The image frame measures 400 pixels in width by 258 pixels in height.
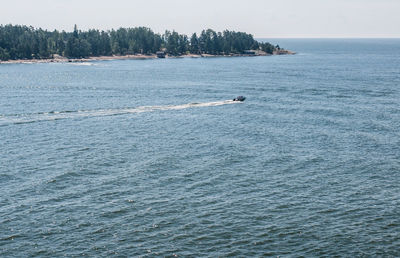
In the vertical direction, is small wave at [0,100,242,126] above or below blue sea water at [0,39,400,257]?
above

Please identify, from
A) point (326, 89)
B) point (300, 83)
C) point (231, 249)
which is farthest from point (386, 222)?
point (300, 83)

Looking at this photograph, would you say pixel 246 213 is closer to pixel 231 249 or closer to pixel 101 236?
pixel 231 249

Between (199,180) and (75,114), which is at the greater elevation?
(75,114)

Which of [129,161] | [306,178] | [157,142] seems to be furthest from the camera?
[157,142]

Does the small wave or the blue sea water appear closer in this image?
the blue sea water

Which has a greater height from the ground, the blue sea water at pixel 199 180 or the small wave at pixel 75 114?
the small wave at pixel 75 114

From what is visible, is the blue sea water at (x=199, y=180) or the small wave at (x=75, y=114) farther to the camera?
the small wave at (x=75, y=114)

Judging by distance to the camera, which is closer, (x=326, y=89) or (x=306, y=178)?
(x=306, y=178)

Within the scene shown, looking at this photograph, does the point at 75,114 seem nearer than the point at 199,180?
No
